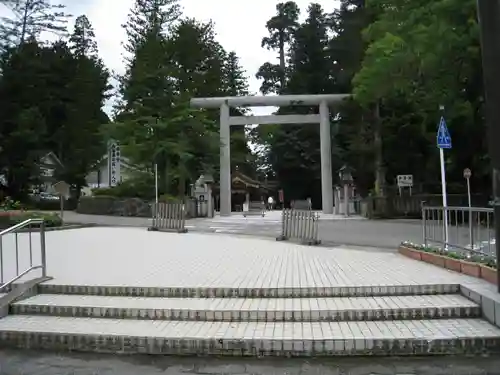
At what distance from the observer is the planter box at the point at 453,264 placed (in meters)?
7.58

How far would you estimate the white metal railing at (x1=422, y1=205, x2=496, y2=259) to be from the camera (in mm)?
6844

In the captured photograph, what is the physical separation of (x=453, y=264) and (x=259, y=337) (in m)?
3.90

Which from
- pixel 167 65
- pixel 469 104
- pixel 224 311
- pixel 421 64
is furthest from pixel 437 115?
pixel 224 311

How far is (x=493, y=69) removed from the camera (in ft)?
19.2

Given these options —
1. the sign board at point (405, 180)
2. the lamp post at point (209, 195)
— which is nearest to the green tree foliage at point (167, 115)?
the lamp post at point (209, 195)

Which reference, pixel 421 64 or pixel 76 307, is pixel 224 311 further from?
pixel 421 64

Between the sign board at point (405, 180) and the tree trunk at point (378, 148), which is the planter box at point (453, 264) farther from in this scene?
the tree trunk at point (378, 148)

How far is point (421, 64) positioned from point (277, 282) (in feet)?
40.9

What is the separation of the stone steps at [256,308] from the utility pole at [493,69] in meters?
0.89

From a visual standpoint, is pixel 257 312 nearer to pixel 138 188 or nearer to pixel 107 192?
pixel 138 188

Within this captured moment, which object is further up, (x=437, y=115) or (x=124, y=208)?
(x=437, y=115)

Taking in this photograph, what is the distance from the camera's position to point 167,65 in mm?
31578

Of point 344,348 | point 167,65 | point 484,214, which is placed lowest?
point 344,348

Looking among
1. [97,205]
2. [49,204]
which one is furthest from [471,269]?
[49,204]
